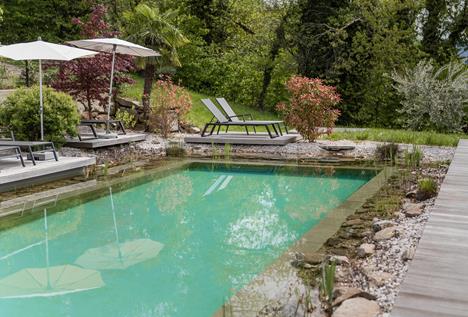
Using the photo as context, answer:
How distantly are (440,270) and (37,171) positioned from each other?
630 centimetres

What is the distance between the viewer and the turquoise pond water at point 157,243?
388 cm

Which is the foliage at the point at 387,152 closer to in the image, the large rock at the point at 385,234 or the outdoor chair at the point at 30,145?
the large rock at the point at 385,234

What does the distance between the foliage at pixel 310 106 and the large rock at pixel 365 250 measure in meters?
7.08

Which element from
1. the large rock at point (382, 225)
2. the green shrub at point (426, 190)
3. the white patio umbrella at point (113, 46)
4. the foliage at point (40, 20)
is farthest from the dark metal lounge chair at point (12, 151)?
the foliage at point (40, 20)

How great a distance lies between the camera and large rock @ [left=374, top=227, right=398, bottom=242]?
4818 mm

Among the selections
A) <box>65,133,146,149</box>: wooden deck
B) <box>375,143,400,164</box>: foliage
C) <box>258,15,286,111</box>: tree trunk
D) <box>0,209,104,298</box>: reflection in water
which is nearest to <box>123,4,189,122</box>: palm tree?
<box>65,133,146,149</box>: wooden deck

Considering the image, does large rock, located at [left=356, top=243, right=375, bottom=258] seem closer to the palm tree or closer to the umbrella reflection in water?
the umbrella reflection in water

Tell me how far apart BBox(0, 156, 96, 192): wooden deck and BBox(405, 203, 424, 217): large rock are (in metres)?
5.36

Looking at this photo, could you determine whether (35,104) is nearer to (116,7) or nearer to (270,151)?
(270,151)

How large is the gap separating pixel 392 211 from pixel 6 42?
19.3m

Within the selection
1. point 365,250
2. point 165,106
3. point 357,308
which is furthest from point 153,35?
point 357,308

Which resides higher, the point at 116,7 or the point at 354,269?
the point at 116,7

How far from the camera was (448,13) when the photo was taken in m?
18.0

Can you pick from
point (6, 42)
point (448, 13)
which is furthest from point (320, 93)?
point (6, 42)
